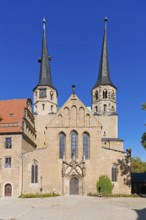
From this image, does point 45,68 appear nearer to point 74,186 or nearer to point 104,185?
point 74,186

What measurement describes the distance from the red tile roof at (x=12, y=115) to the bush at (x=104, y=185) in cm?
1311

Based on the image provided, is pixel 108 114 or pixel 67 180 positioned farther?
pixel 108 114

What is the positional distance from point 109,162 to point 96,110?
1946 cm

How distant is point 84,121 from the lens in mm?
46750

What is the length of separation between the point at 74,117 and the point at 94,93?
1792 centimetres

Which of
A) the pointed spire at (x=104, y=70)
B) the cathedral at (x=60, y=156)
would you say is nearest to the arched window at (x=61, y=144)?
the cathedral at (x=60, y=156)

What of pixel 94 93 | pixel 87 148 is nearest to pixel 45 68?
pixel 94 93

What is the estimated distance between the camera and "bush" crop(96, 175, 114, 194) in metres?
43.5

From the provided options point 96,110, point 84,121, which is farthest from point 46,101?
point 84,121

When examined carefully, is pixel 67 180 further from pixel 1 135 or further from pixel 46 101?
pixel 46 101

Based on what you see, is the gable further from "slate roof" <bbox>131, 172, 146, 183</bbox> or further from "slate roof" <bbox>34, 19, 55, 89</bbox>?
"slate roof" <bbox>131, 172, 146, 183</bbox>

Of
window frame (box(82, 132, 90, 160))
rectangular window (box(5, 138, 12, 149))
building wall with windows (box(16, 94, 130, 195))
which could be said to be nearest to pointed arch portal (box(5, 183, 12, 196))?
building wall with windows (box(16, 94, 130, 195))

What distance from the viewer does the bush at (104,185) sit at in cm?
4353

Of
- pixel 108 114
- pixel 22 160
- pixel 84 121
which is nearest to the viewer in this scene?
pixel 22 160
